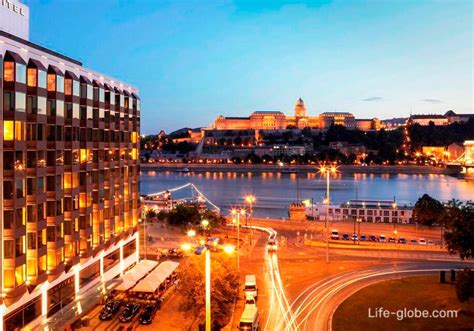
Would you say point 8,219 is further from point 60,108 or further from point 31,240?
point 60,108

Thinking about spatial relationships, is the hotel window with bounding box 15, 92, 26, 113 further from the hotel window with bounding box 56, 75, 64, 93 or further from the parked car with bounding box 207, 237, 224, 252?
the parked car with bounding box 207, 237, 224, 252

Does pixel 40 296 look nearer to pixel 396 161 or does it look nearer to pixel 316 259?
pixel 316 259

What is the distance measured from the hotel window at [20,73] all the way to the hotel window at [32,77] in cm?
26

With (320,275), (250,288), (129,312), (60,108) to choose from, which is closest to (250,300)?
(250,288)

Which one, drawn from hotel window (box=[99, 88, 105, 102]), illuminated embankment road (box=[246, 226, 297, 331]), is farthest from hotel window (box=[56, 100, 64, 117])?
illuminated embankment road (box=[246, 226, 297, 331])

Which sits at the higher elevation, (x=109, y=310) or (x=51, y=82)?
(x=51, y=82)

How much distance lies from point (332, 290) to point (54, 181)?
887cm

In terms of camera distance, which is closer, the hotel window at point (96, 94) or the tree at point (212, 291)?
the tree at point (212, 291)

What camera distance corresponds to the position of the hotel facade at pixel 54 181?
1070cm

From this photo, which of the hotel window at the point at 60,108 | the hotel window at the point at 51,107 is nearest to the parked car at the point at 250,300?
the hotel window at the point at 60,108

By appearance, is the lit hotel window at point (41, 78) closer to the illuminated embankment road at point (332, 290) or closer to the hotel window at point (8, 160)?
the hotel window at point (8, 160)

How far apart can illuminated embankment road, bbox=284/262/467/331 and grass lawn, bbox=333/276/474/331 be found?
1.21 ft

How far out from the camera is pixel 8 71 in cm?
1061

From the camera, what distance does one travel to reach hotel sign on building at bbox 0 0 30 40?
517 inches
